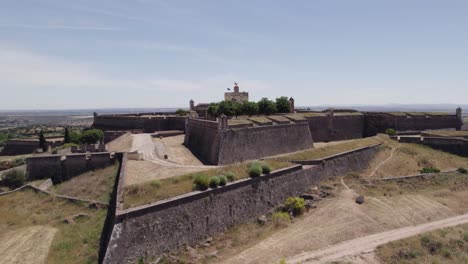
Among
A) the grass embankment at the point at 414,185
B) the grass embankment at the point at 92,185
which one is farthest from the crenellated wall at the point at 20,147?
the grass embankment at the point at 414,185

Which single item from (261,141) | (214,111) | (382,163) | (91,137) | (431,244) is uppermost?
(214,111)

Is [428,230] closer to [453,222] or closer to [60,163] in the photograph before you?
[453,222]

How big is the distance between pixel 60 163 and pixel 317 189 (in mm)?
19145

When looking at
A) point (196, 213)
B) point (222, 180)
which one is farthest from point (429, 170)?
point (196, 213)

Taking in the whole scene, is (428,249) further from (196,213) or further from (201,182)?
(201,182)

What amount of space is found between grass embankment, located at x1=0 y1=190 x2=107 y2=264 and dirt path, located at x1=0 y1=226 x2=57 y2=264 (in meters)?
0.27

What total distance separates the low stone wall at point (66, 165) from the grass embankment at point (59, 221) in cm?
215

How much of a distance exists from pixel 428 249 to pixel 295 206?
25.9ft

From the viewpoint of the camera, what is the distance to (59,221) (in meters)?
18.2

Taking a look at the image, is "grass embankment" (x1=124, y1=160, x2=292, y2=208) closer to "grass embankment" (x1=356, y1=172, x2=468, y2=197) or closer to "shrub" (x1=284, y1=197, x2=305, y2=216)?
"shrub" (x1=284, y1=197, x2=305, y2=216)

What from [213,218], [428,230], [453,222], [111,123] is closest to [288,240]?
[213,218]

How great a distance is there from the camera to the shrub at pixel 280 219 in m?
20.6

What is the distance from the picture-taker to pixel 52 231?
57.0 ft

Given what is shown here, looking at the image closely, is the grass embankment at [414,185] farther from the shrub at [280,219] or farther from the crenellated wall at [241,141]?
the shrub at [280,219]
